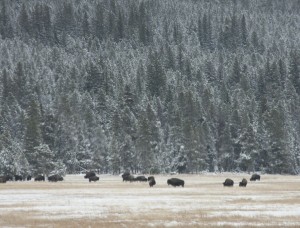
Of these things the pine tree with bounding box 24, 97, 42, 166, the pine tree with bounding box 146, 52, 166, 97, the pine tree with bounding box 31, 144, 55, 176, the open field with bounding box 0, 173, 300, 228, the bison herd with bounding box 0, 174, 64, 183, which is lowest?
the open field with bounding box 0, 173, 300, 228

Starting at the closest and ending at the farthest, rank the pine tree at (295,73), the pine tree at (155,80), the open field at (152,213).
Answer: the open field at (152,213)
the pine tree at (155,80)
the pine tree at (295,73)

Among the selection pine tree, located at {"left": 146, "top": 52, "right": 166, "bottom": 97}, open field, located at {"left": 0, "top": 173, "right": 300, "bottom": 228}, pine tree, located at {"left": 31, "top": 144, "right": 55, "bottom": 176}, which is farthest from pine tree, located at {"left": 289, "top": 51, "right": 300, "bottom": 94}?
open field, located at {"left": 0, "top": 173, "right": 300, "bottom": 228}

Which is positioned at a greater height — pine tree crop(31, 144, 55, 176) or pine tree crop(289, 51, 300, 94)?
pine tree crop(289, 51, 300, 94)

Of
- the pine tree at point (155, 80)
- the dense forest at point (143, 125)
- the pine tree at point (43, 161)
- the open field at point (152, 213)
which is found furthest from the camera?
the pine tree at point (155, 80)

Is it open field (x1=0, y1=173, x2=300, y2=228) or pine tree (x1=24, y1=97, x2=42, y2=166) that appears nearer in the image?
open field (x1=0, y1=173, x2=300, y2=228)

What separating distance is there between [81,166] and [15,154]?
28.2m

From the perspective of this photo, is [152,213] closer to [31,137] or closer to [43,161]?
[43,161]

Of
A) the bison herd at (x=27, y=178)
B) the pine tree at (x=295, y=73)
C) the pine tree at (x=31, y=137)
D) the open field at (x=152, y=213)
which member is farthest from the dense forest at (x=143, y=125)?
the open field at (x=152, y=213)

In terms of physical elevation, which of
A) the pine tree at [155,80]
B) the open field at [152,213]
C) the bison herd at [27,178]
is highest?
the pine tree at [155,80]

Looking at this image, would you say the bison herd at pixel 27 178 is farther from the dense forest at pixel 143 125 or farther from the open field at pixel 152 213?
the open field at pixel 152 213

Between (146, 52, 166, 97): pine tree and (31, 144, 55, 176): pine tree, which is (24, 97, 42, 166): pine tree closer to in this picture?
(31, 144, 55, 176): pine tree

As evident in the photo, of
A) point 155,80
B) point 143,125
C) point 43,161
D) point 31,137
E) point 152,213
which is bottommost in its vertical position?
point 152,213

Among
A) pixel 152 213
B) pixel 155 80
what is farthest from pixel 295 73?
pixel 152 213

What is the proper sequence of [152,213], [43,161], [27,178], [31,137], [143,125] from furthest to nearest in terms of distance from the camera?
[143,125] < [31,137] < [43,161] < [27,178] < [152,213]
